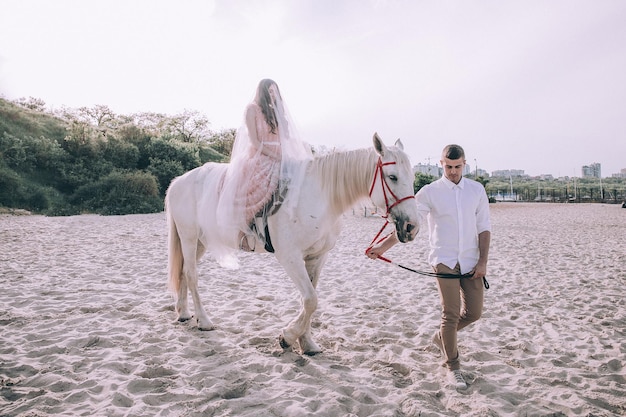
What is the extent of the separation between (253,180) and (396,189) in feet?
4.14

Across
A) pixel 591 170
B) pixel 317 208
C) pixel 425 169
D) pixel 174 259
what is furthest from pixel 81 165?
pixel 591 170

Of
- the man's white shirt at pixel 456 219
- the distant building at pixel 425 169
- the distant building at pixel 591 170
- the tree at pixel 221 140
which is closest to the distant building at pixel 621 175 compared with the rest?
Answer: the distant building at pixel 591 170

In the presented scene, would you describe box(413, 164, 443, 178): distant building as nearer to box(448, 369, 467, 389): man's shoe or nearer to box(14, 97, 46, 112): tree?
box(448, 369, 467, 389): man's shoe

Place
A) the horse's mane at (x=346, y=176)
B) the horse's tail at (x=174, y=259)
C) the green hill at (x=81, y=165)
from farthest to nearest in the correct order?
the green hill at (x=81, y=165)
the horse's tail at (x=174, y=259)
the horse's mane at (x=346, y=176)

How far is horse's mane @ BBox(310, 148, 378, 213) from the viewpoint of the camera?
9.91 feet

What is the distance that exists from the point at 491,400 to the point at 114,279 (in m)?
5.58

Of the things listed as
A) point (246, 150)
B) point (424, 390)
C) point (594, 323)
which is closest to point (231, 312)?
point (246, 150)

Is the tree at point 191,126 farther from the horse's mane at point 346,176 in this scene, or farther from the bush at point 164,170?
the horse's mane at point 346,176

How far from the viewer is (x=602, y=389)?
2.66 meters

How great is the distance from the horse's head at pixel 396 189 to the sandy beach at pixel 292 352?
43.0 inches

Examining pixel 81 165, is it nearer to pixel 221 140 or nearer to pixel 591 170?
pixel 221 140

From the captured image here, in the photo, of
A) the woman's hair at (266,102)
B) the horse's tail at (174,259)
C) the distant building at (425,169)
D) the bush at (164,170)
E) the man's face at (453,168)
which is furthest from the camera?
the distant building at (425,169)

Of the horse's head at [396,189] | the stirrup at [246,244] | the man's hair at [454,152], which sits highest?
the man's hair at [454,152]

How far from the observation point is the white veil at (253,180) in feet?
10.5
